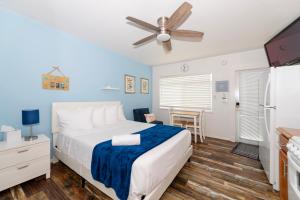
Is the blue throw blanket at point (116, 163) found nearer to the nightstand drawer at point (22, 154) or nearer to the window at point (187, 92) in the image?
the nightstand drawer at point (22, 154)

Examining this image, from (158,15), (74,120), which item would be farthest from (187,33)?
(74,120)

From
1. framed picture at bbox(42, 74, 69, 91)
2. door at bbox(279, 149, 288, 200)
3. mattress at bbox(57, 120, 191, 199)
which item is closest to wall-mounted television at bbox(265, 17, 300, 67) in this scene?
door at bbox(279, 149, 288, 200)

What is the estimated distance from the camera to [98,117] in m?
2.80

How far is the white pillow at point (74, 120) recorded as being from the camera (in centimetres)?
237

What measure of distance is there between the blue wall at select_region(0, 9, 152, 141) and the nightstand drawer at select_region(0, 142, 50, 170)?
531 millimetres

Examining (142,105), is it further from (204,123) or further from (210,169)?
(210,169)

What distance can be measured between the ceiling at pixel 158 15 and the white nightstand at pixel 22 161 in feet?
6.45

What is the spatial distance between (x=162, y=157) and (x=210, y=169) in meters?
1.31

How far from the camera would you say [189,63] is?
441cm

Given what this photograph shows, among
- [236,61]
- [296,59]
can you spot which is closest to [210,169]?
[296,59]

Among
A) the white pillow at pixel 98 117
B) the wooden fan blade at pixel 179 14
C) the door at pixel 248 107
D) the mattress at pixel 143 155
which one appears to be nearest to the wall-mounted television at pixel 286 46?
the door at pixel 248 107

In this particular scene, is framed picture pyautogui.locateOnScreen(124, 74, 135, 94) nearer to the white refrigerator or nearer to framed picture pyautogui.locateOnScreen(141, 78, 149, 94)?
framed picture pyautogui.locateOnScreen(141, 78, 149, 94)

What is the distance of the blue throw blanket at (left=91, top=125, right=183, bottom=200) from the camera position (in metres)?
1.37

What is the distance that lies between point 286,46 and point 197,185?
2.73m
